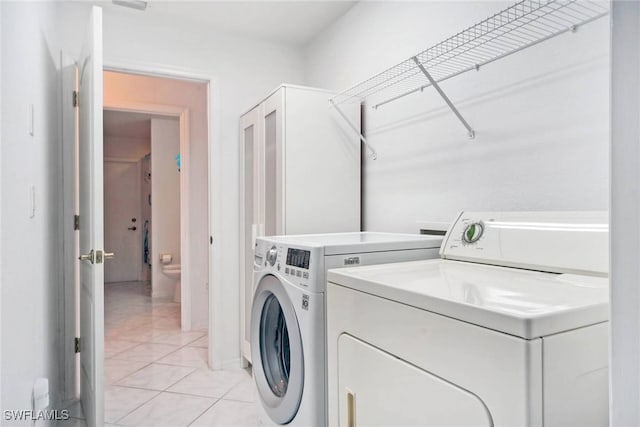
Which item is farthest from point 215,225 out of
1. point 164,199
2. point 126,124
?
point 126,124

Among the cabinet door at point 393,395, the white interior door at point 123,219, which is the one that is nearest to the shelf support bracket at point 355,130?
the cabinet door at point 393,395

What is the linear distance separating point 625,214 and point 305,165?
6.18ft

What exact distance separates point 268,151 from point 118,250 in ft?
16.5

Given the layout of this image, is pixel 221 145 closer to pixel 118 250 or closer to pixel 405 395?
pixel 405 395

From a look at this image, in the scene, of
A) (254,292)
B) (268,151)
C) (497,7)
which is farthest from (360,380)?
(268,151)

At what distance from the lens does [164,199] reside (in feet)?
16.2

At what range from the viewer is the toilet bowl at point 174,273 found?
457cm

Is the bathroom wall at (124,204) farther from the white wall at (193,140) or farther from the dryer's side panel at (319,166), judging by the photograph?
the dryer's side panel at (319,166)

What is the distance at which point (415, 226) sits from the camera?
1959 millimetres

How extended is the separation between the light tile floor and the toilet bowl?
792 mm

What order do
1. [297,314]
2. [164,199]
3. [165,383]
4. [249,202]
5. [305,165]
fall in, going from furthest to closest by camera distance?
[164,199]
[249,202]
[165,383]
[305,165]
[297,314]

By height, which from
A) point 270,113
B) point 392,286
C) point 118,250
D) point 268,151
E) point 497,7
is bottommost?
point 118,250

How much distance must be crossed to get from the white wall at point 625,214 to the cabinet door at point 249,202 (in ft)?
7.01

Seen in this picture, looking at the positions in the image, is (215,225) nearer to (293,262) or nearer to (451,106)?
(293,262)
